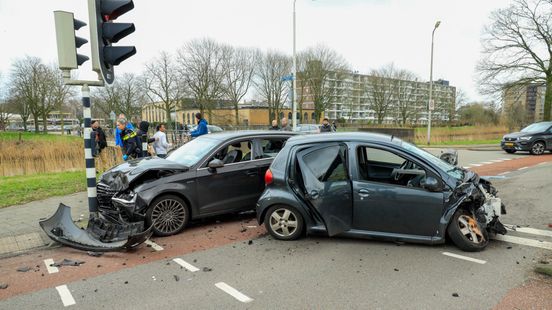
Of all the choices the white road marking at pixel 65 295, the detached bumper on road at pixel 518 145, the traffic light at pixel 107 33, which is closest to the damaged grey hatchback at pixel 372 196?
the white road marking at pixel 65 295

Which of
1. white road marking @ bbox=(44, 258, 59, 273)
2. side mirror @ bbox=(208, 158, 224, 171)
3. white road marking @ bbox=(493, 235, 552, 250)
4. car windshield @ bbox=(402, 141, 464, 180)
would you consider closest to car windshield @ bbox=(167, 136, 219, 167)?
side mirror @ bbox=(208, 158, 224, 171)

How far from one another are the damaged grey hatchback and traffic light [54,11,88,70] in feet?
10.8

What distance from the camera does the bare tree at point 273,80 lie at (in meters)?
55.4

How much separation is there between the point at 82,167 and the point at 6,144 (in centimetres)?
299

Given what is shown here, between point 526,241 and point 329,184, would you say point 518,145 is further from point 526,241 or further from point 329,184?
point 329,184

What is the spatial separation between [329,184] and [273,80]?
5281cm

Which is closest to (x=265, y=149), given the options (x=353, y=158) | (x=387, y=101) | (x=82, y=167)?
(x=353, y=158)

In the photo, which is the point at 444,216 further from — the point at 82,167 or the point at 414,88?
the point at 414,88

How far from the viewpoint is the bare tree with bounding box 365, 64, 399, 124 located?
63.9 metres

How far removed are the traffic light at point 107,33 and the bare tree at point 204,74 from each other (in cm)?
4288

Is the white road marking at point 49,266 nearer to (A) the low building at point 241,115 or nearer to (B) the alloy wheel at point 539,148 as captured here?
(B) the alloy wheel at point 539,148

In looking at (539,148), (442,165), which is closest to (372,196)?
(442,165)

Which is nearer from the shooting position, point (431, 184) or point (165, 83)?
point (431, 184)

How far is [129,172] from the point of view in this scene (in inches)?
223
